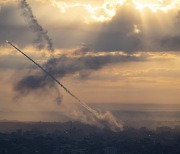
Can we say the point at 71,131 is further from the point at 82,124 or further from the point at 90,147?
the point at 90,147

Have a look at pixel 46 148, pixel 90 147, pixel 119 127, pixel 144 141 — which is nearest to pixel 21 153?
pixel 46 148

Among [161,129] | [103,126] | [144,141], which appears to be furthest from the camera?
[161,129]

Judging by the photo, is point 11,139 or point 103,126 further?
point 103,126

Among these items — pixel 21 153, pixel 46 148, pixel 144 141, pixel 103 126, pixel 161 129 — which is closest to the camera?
pixel 21 153

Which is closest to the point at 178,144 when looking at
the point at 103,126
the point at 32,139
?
the point at 103,126

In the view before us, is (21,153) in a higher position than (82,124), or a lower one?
lower

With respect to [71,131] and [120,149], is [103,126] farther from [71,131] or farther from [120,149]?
[120,149]

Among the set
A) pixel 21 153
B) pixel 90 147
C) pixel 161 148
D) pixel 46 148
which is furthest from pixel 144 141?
pixel 21 153

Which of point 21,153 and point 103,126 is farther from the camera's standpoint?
point 103,126

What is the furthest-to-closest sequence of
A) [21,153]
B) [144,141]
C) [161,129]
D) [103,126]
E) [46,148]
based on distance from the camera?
1. [161,129]
2. [103,126]
3. [144,141]
4. [46,148]
5. [21,153]
